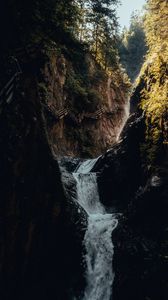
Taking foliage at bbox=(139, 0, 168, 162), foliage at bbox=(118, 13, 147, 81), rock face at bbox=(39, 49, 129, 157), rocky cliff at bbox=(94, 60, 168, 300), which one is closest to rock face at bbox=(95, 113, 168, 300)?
rocky cliff at bbox=(94, 60, 168, 300)

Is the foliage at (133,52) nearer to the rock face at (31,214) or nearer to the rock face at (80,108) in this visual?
the rock face at (80,108)

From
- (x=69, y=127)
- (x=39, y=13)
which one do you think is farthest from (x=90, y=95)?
(x=39, y=13)

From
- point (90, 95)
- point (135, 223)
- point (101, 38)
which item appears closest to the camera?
point (135, 223)

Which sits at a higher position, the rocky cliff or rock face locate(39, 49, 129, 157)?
rock face locate(39, 49, 129, 157)

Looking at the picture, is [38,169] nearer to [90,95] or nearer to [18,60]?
[18,60]

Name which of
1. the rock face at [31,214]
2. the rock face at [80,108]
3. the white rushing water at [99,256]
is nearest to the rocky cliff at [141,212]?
the white rushing water at [99,256]

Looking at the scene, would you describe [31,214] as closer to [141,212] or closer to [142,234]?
[142,234]

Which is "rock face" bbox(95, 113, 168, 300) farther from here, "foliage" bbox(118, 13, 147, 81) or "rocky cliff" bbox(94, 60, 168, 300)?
"foliage" bbox(118, 13, 147, 81)

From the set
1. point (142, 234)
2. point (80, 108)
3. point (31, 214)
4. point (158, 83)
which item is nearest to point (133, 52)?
point (80, 108)
